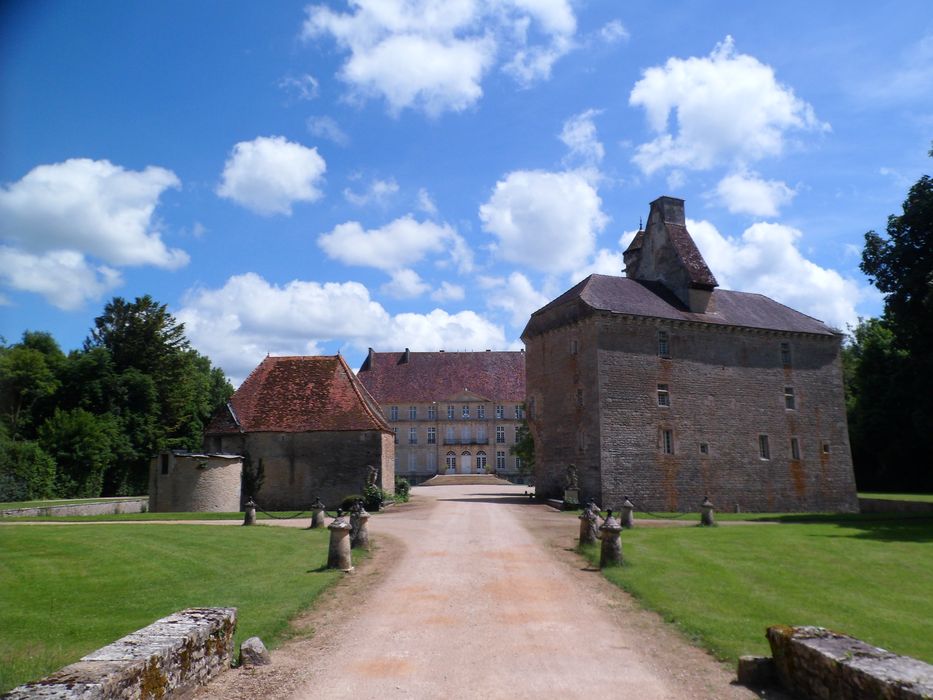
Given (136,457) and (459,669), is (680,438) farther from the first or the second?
(136,457)

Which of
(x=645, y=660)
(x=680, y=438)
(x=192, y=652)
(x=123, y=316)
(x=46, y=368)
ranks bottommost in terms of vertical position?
A: (x=645, y=660)

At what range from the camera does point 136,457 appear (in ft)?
133

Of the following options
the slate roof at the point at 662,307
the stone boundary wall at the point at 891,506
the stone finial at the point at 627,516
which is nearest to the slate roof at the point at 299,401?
the slate roof at the point at 662,307

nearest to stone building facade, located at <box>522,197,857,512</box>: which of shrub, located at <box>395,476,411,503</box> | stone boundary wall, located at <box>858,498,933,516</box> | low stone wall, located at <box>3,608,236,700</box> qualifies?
stone boundary wall, located at <box>858,498,933,516</box>

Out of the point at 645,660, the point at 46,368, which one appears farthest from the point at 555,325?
the point at 46,368

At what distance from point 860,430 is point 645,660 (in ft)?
157

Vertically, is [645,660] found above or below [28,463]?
below

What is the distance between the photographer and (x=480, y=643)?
792 cm

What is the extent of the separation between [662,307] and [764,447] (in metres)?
9.32

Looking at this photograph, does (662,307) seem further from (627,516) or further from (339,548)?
(339,548)

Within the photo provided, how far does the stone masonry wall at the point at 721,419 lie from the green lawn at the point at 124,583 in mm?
17665

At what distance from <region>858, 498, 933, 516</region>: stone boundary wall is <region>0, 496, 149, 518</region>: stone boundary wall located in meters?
36.5

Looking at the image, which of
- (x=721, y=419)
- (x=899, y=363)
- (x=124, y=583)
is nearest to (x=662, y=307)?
(x=721, y=419)

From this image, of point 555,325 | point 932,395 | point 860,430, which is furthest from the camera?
point 860,430
